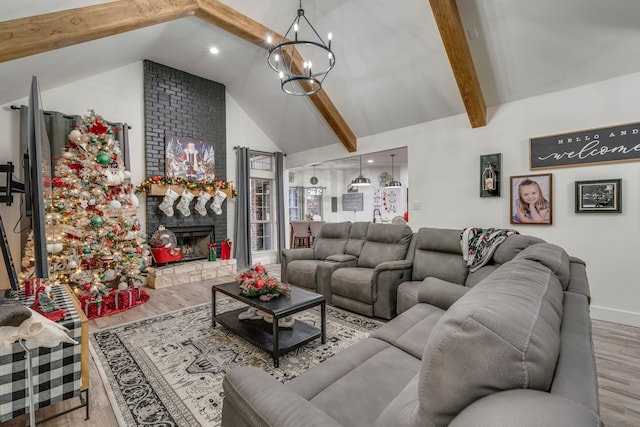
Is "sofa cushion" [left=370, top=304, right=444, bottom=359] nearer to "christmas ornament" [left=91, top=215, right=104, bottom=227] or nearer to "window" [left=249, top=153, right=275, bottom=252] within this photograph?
"christmas ornament" [left=91, top=215, right=104, bottom=227]

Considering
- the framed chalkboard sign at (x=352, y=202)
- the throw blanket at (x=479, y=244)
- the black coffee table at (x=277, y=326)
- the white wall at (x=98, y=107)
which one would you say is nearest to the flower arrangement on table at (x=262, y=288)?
the black coffee table at (x=277, y=326)

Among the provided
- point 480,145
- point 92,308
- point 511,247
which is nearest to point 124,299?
point 92,308

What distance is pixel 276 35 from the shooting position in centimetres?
421

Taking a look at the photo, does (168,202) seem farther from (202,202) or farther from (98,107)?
(98,107)

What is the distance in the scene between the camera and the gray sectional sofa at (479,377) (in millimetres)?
552

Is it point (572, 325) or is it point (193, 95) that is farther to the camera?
point (193, 95)

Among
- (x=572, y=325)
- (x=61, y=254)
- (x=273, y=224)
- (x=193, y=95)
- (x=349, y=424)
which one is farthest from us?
(x=273, y=224)

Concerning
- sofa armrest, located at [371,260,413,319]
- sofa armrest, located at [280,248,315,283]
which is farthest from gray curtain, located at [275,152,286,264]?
sofa armrest, located at [371,260,413,319]

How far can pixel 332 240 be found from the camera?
4.43m

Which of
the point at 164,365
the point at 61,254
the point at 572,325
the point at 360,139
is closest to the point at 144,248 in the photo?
the point at 61,254

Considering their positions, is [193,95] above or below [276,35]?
below

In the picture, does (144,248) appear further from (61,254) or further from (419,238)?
(419,238)

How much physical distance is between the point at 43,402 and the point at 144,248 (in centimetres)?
291

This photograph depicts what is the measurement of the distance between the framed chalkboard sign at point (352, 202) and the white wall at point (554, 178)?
5.22 metres
